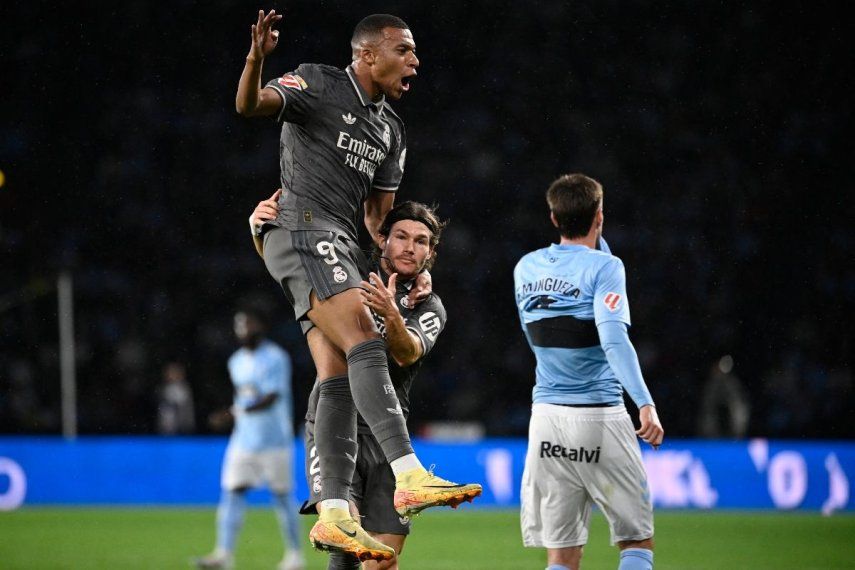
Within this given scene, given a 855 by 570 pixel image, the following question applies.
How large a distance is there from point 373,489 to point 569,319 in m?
1.16

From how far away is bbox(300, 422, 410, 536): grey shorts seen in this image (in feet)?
16.5

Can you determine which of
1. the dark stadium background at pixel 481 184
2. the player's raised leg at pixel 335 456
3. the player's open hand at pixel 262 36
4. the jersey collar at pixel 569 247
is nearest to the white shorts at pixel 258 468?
the jersey collar at pixel 569 247

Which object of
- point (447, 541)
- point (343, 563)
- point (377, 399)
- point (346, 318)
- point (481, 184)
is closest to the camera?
point (377, 399)

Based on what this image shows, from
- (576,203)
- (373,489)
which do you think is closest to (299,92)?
(576,203)

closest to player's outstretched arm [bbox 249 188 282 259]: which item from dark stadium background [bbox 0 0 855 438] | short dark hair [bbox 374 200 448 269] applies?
short dark hair [bbox 374 200 448 269]

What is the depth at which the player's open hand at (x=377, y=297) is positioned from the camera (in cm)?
440

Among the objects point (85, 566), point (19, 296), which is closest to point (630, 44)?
point (19, 296)

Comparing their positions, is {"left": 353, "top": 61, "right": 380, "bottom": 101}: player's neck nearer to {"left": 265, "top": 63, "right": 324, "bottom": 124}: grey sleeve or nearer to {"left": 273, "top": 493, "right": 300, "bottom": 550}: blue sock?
{"left": 265, "top": 63, "right": 324, "bottom": 124}: grey sleeve

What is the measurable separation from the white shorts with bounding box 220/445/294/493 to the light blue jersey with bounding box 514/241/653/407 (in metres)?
4.45

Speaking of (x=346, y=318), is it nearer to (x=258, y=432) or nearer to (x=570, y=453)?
(x=570, y=453)

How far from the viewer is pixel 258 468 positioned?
952 centimetres

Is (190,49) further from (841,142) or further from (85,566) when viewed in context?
(85,566)

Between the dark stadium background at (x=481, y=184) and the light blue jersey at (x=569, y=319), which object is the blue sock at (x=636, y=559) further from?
the dark stadium background at (x=481, y=184)

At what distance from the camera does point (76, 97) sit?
20750 mm
